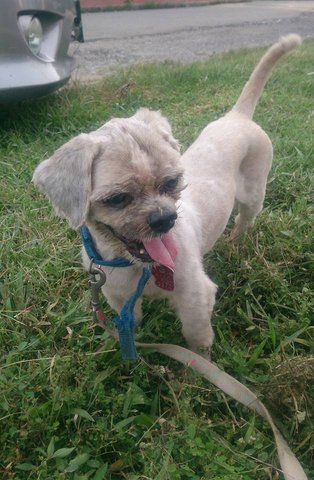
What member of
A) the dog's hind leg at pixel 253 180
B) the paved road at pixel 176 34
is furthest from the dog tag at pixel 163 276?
the paved road at pixel 176 34

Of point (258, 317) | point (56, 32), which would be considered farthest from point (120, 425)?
point (56, 32)

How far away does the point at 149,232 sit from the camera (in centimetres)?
193

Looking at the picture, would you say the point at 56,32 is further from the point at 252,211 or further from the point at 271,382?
the point at 271,382

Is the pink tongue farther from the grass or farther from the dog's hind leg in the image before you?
the dog's hind leg

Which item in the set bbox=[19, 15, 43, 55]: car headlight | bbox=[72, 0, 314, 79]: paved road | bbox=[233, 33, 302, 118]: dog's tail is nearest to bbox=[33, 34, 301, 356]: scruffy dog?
bbox=[233, 33, 302, 118]: dog's tail

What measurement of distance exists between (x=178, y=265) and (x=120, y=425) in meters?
0.69

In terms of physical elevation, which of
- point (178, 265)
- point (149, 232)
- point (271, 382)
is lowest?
point (271, 382)

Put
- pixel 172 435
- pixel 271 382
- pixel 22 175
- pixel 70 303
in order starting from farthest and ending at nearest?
1. pixel 22 175
2. pixel 70 303
3. pixel 271 382
4. pixel 172 435

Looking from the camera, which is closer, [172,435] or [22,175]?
[172,435]

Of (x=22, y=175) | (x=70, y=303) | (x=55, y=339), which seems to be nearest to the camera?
(x=55, y=339)

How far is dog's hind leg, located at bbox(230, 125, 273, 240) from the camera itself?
3.09m

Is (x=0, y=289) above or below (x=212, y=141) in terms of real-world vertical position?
below

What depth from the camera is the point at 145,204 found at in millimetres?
1919

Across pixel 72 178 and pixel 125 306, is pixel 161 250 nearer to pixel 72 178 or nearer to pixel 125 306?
pixel 125 306
